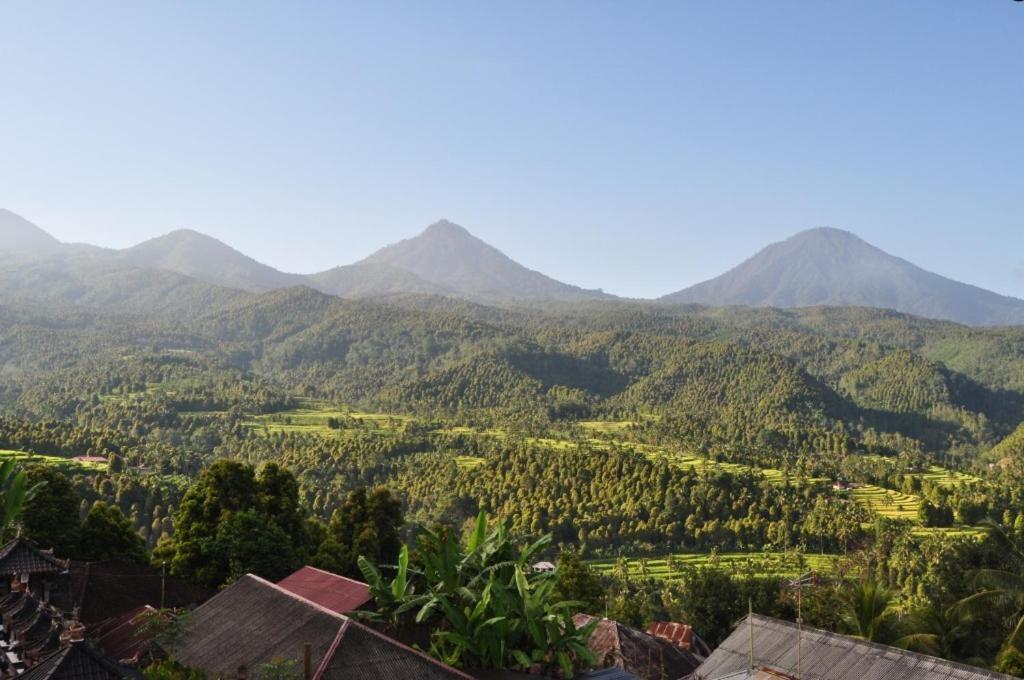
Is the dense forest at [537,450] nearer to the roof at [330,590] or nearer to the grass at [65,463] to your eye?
the grass at [65,463]

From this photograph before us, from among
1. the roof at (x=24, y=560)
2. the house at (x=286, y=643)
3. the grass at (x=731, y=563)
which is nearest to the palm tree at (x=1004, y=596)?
the house at (x=286, y=643)

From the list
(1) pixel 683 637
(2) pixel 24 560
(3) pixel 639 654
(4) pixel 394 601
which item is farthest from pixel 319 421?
(4) pixel 394 601

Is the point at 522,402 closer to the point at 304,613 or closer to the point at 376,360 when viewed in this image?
the point at 376,360

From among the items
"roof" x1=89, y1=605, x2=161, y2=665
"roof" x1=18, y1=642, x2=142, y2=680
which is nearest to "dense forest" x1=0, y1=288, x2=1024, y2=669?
"roof" x1=89, y1=605, x2=161, y2=665

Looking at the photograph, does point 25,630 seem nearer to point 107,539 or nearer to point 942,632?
point 107,539

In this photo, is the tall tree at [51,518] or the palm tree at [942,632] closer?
the palm tree at [942,632]

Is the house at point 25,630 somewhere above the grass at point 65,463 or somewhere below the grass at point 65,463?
above

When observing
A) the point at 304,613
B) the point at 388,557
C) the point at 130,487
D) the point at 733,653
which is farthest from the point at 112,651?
the point at 130,487
